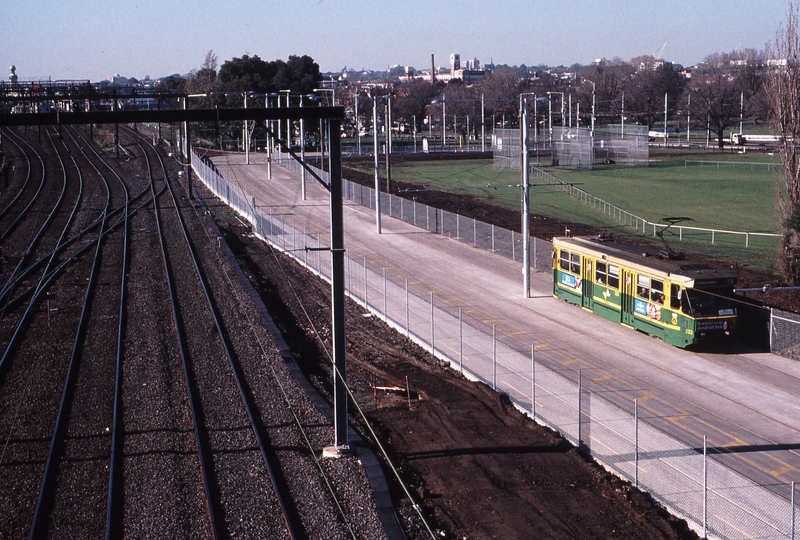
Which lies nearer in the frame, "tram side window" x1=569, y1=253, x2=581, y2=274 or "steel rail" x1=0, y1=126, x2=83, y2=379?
"steel rail" x1=0, y1=126, x2=83, y2=379

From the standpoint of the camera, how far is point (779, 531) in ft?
41.9

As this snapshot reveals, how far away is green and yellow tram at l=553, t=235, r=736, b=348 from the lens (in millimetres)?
22734

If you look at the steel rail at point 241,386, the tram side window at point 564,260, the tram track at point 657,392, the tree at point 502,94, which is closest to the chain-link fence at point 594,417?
the tram track at point 657,392

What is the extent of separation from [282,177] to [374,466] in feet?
184

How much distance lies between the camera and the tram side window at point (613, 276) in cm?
2569

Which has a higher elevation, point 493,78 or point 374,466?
point 493,78

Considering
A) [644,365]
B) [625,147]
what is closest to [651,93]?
[625,147]

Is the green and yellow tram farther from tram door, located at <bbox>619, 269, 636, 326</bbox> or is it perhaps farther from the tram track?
the tram track

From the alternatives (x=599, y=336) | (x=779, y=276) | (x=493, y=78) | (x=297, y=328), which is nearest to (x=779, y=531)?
(x=599, y=336)

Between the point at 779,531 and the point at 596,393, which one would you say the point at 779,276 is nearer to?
the point at 596,393

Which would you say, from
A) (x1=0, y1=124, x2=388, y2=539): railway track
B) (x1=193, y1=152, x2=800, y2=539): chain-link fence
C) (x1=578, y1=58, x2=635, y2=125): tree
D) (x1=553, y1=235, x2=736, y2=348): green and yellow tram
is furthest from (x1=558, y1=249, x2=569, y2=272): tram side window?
(x1=578, y1=58, x2=635, y2=125): tree

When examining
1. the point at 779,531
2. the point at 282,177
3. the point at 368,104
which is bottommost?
the point at 779,531

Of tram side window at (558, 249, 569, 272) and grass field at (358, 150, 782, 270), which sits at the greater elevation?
grass field at (358, 150, 782, 270)

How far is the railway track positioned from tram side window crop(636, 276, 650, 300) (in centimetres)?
1076
